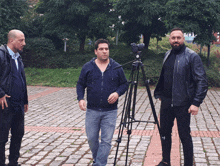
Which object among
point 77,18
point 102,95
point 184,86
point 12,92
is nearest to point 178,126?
point 184,86

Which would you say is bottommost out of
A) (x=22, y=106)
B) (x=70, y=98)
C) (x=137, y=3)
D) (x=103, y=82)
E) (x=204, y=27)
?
(x=70, y=98)

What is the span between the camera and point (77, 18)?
843 inches

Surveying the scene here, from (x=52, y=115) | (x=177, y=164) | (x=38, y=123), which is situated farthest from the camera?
(x=52, y=115)

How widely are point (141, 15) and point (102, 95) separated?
14048 mm

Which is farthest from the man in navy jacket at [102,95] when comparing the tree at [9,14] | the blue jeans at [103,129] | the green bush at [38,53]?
the green bush at [38,53]

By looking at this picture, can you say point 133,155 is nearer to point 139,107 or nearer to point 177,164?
point 177,164

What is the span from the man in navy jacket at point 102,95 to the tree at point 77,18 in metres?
15.9

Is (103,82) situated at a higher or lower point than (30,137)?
higher

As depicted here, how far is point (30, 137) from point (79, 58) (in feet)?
46.1

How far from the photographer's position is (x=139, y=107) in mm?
9453

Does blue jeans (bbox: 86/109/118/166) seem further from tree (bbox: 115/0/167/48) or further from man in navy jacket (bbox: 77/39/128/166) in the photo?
tree (bbox: 115/0/167/48)

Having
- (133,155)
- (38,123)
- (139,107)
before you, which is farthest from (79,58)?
(133,155)

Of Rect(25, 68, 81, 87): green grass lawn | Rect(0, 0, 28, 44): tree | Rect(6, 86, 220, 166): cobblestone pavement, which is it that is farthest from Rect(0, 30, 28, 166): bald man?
Rect(0, 0, 28, 44): tree

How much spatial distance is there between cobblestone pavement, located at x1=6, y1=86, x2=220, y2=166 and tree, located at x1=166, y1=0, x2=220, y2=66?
6.14m
